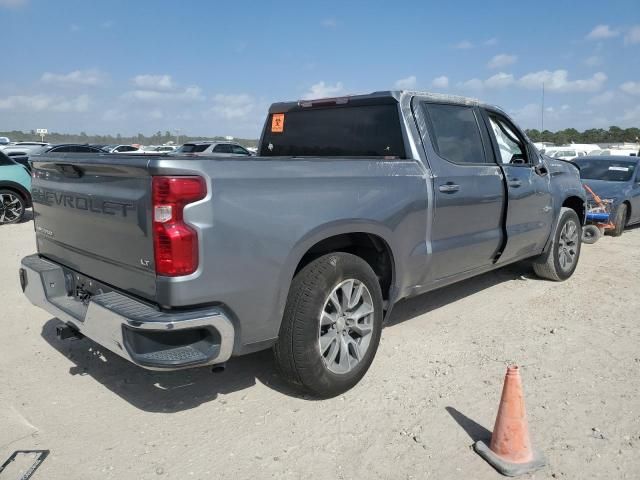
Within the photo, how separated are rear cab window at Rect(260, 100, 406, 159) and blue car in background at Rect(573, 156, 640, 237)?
728 centimetres

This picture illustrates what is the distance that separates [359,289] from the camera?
362 cm

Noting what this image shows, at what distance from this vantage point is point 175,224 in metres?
2.70

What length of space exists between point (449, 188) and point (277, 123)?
1.89 meters

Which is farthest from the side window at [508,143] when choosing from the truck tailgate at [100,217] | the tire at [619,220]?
the tire at [619,220]

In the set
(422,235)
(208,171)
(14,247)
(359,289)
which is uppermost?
(208,171)

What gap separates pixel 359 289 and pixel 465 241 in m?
1.36

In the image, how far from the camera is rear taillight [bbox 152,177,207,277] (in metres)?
2.68

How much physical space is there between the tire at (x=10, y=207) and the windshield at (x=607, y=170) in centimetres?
1149

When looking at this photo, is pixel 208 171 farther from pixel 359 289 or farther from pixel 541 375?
pixel 541 375

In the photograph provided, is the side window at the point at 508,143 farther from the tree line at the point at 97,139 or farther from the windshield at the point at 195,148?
the tree line at the point at 97,139

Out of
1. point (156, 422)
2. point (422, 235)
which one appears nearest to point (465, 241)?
point (422, 235)

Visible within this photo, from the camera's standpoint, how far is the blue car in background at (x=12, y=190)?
10.9 metres

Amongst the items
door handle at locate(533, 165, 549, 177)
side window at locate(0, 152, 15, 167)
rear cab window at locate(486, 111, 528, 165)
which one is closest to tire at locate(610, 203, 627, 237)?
door handle at locate(533, 165, 549, 177)

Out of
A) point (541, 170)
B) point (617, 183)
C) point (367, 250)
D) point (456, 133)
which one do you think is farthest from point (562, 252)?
point (617, 183)
